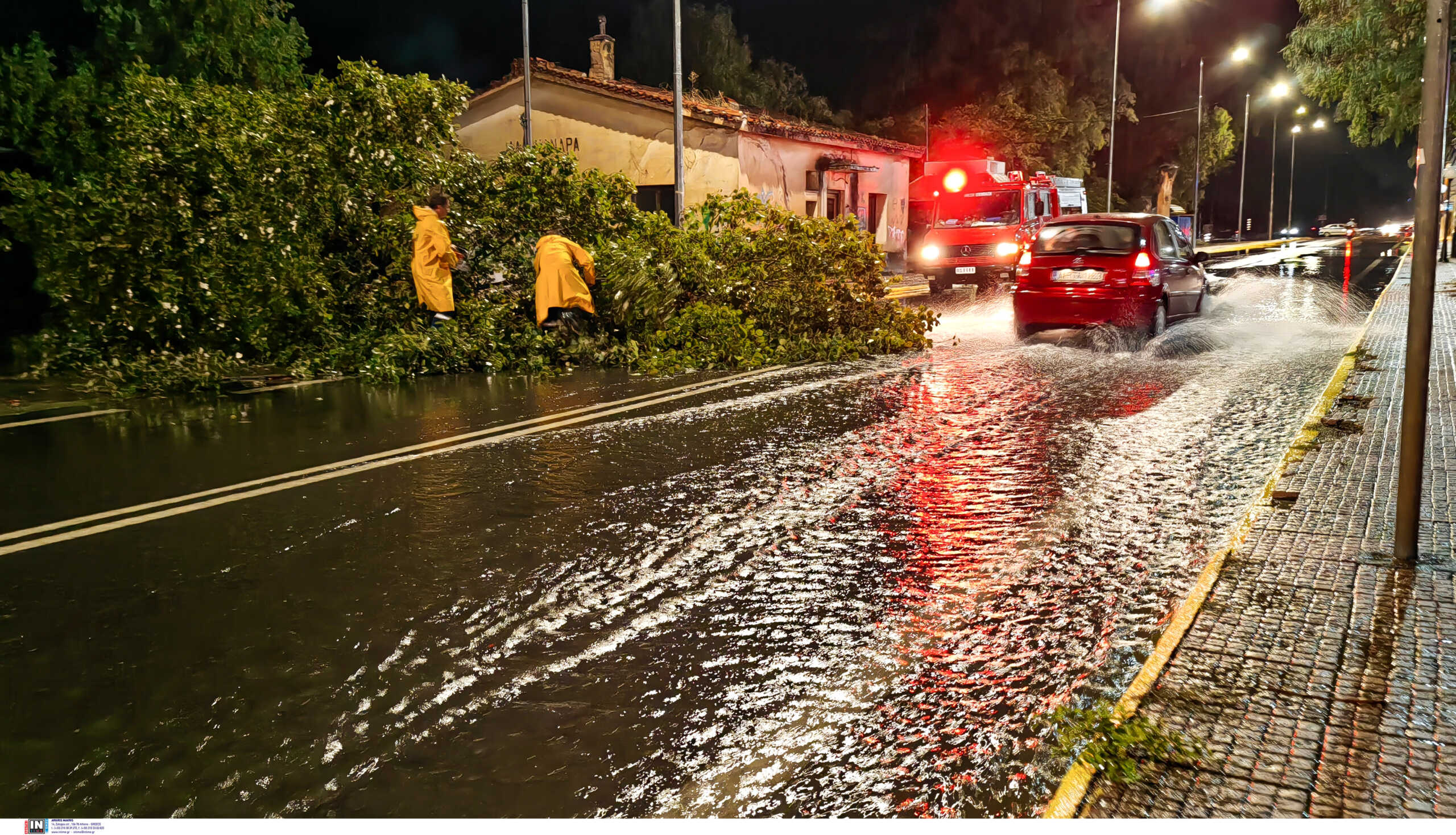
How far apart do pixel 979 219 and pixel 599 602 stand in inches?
971

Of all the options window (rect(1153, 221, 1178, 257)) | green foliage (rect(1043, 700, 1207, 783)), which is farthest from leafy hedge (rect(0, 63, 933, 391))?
green foliage (rect(1043, 700, 1207, 783))

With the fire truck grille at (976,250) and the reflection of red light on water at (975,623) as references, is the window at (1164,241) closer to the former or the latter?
the reflection of red light on water at (975,623)

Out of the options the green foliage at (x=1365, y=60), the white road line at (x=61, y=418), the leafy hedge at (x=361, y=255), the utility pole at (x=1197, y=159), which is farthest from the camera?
the utility pole at (x=1197, y=159)

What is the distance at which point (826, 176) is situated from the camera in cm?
3478

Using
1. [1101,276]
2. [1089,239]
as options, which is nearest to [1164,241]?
[1089,239]

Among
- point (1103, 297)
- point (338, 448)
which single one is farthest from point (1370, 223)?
point (338, 448)

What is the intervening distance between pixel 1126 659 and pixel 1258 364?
9.50 m

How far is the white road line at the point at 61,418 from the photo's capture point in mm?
9695

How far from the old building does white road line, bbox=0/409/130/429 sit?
19.9 meters

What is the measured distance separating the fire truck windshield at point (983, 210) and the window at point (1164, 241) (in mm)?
12648

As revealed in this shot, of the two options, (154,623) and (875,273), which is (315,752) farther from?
(875,273)

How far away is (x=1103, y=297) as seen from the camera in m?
14.1

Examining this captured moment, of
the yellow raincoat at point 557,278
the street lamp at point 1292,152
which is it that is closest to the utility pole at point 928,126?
the street lamp at point 1292,152

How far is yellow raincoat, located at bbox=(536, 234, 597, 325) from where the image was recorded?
510 inches
